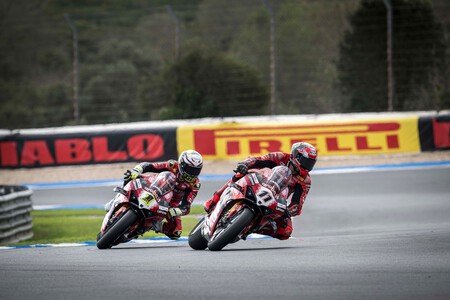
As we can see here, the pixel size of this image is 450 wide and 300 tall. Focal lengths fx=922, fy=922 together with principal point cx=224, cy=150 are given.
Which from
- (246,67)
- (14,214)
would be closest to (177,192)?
(14,214)

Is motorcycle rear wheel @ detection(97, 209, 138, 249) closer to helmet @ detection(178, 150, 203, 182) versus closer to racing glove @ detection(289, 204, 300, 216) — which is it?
helmet @ detection(178, 150, 203, 182)

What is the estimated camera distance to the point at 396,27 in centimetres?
2458

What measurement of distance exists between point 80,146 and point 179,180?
13.7 m

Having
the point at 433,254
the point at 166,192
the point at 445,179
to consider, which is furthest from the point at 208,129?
the point at 433,254

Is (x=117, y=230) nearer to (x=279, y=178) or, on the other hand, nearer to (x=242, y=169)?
(x=242, y=169)

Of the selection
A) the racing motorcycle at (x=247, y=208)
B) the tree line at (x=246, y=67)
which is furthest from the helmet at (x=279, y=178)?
the tree line at (x=246, y=67)

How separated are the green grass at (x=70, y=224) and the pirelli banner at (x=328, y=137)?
459cm

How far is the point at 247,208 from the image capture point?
31.3 ft

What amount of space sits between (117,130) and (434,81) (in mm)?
8965

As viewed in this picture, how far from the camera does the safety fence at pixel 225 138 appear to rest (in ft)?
74.5

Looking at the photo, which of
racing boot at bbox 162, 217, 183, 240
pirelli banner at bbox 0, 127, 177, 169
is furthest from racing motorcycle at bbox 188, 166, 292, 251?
pirelli banner at bbox 0, 127, 177, 169

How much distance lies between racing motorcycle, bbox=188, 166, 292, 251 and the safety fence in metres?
13.0

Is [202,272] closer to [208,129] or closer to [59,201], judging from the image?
[59,201]

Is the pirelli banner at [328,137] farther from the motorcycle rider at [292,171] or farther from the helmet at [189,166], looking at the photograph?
the motorcycle rider at [292,171]
